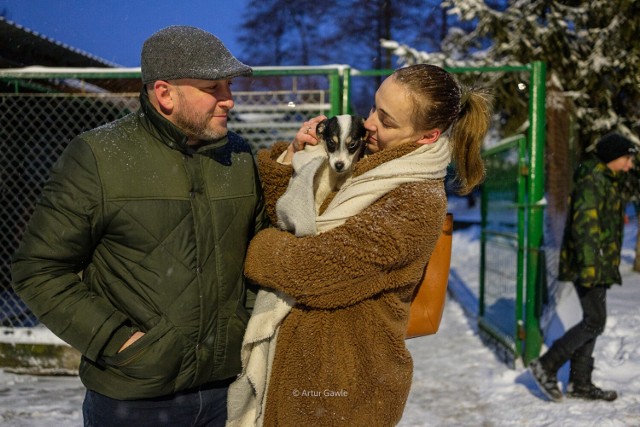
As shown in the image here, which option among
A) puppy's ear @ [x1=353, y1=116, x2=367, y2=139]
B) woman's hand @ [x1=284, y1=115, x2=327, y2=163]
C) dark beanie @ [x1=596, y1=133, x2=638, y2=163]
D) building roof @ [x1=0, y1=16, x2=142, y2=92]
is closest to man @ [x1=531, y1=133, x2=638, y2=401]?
dark beanie @ [x1=596, y1=133, x2=638, y2=163]

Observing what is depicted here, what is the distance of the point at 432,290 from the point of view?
2248mm

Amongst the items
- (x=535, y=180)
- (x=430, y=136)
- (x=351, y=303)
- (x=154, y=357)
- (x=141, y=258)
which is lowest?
(x=535, y=180)

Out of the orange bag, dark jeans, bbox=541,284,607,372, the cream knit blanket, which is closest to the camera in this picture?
the cream knit blanket

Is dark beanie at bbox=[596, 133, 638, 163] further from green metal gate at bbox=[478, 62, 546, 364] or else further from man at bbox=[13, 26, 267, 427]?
man at bbox=[13, 26, 267, 427]

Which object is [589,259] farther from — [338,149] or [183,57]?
[183,57]

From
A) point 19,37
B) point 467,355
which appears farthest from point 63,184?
point 19,37

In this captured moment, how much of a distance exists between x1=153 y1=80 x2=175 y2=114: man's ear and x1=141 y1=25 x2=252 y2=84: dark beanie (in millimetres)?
22

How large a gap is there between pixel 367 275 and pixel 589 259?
3.77 metres

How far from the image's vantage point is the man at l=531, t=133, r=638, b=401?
16.6 ft

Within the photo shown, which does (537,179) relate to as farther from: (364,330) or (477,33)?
(477,33)

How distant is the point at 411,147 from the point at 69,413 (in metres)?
4.11

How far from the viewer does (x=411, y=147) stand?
2.06 m

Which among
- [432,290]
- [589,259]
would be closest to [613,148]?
[589,259]

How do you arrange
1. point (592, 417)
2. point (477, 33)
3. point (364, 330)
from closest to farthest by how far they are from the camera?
1. point (364, 330)
2. point (592, 417)
3. point (477, 33)
